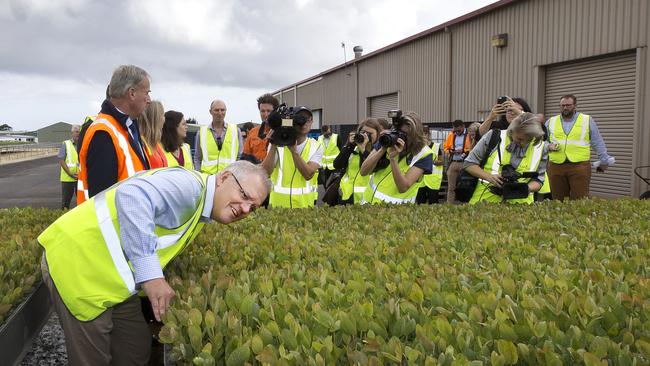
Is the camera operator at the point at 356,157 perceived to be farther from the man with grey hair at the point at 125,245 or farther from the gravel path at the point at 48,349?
the man with grey hair at the point at 125,245

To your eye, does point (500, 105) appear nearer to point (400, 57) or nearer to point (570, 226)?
point (570, 226)

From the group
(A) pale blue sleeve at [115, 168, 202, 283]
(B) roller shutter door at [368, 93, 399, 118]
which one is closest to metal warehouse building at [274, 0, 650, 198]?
(B) roller shutter door at [368, 93, 399, 118]

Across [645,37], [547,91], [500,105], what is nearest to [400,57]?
[547,91]

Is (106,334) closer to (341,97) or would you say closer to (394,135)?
(394,135)

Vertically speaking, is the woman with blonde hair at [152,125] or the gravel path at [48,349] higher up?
the woman with blonde hair at [152,125]

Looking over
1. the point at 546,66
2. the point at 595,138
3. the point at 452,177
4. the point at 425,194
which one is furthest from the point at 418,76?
the point at 425,194

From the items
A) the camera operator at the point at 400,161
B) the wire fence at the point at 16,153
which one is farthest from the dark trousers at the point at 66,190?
the wire fence at the point at 16,153

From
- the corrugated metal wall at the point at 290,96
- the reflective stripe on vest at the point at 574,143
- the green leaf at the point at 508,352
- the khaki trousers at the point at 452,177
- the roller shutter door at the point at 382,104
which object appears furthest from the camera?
the corrugated metal wall at the point at 290,96

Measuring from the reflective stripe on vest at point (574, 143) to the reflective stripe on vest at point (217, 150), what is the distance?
4641 millimetres

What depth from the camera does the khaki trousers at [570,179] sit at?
859 centimetres

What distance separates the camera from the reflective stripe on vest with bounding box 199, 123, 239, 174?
750 centimetres

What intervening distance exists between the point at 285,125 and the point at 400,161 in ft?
3.70

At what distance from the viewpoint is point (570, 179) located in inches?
343

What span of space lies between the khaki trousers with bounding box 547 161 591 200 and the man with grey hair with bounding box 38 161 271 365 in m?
7.08
